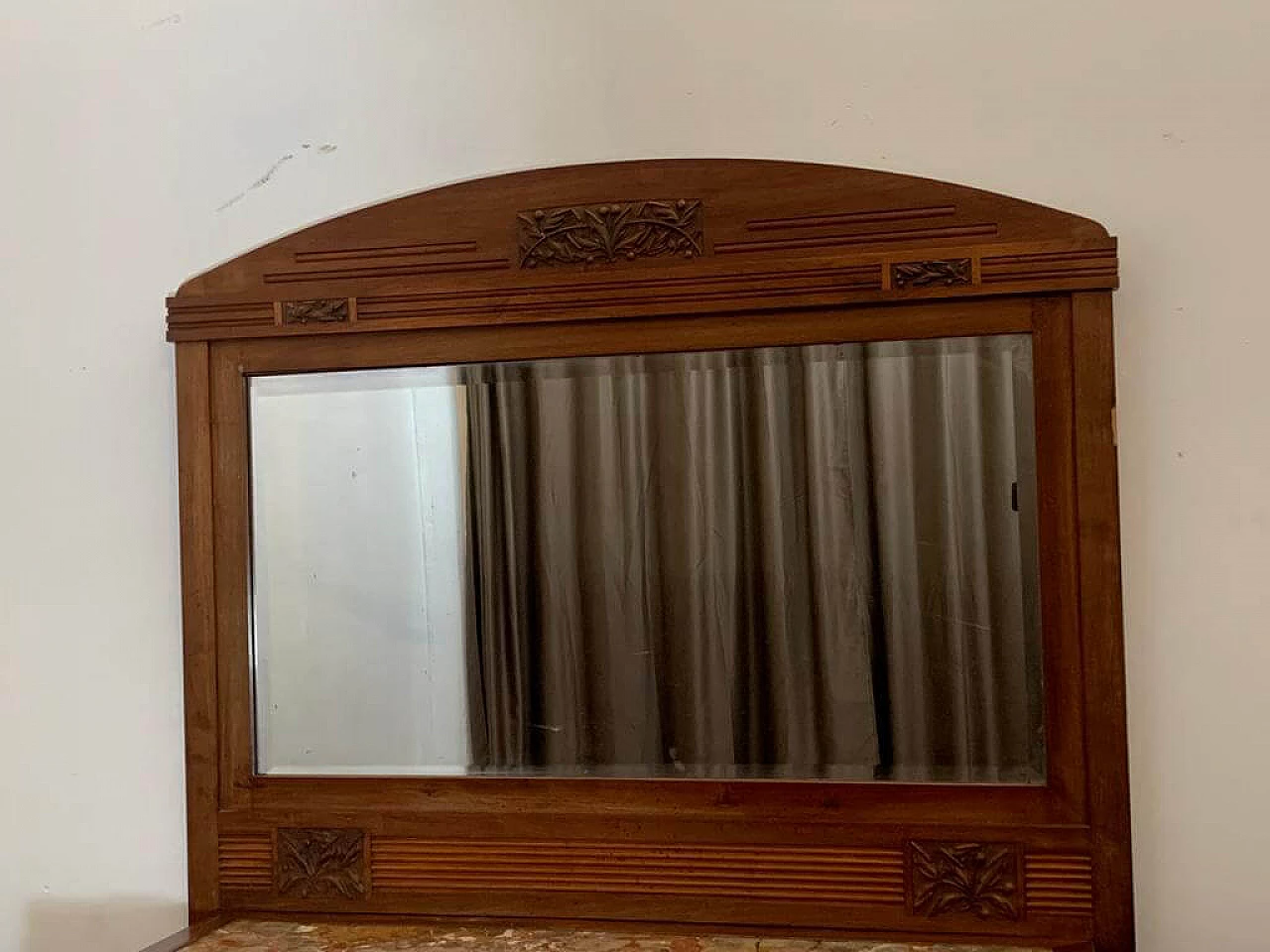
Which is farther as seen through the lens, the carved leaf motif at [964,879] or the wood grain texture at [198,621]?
the wood grain texture at [198,621]

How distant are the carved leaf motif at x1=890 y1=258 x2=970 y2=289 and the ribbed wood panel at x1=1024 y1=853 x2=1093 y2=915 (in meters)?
0.51

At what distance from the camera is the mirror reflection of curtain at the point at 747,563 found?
43.4 inches

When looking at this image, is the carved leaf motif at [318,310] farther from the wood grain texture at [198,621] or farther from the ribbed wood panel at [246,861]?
the ribbed wood panel at [246,861]

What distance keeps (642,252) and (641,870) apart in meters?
0.58

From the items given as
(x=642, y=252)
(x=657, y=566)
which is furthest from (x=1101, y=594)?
(x=642, y=252)

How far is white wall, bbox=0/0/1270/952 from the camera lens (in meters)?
1.09

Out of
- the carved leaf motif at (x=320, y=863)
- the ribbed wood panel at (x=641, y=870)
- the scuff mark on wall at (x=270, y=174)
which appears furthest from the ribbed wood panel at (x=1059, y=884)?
the scuff mark on wall at (x=270, y=174)

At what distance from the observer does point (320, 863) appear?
3.88 ft

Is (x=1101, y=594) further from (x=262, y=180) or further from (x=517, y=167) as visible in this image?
(x=262, y=180)

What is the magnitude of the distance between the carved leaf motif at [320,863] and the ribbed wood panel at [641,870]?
0.02 metres

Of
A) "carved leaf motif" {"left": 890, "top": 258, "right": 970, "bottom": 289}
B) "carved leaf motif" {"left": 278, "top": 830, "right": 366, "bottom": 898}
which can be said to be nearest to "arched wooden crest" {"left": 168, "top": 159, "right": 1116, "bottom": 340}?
"carved leaf motif" {"left": 890, "top": 258, "right": 970, "bottom": 289}

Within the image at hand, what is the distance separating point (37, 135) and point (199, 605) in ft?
1.72

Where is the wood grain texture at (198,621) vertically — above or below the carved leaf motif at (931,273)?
below

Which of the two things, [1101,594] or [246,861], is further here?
[246,861]
